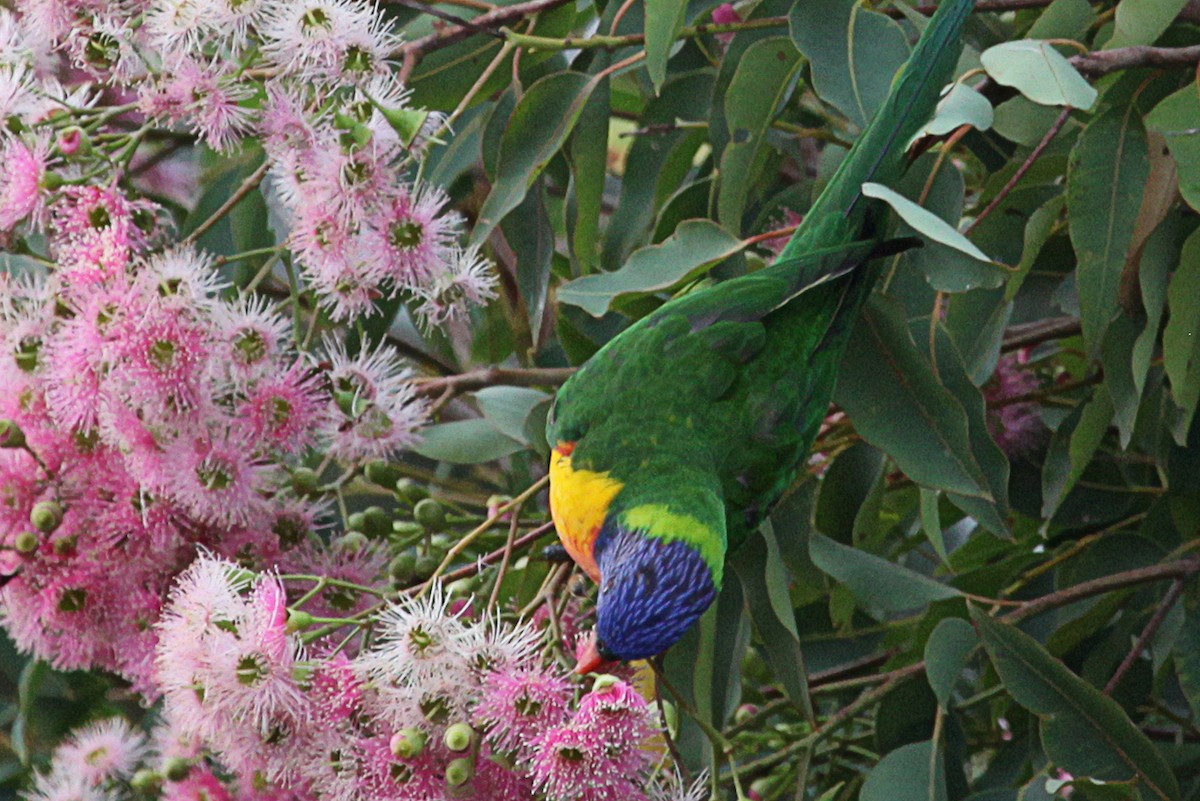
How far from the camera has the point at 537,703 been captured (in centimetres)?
104

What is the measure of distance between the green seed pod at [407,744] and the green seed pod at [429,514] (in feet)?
0.99

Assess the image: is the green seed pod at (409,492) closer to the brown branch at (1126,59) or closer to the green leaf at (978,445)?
the green leaf at (978,445)

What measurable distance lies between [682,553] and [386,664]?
9.7 inches

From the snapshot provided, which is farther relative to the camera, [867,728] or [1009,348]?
[867,728]

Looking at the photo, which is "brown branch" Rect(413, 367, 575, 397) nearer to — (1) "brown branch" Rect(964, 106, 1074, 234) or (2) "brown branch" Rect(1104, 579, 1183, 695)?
(1) "brown branch" Rect(964, 106, 1074, 234)

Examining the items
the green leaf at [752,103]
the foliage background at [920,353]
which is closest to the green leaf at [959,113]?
the foliage background at [920,353]

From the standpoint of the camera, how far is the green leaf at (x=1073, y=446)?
1.28 metres

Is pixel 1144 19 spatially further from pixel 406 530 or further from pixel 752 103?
pixel 406 530

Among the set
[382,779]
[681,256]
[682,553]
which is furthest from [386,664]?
[681,256]

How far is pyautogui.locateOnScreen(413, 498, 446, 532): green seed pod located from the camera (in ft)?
4.27

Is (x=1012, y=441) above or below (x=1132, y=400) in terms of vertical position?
below

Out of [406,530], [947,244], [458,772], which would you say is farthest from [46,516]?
[947,244]

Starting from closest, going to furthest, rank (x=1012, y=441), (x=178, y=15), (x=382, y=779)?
(x=382, y=779) → (x=178, y=15) → (x=1012, y=441)

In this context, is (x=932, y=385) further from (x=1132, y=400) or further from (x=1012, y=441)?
(x=1012, y=441)
